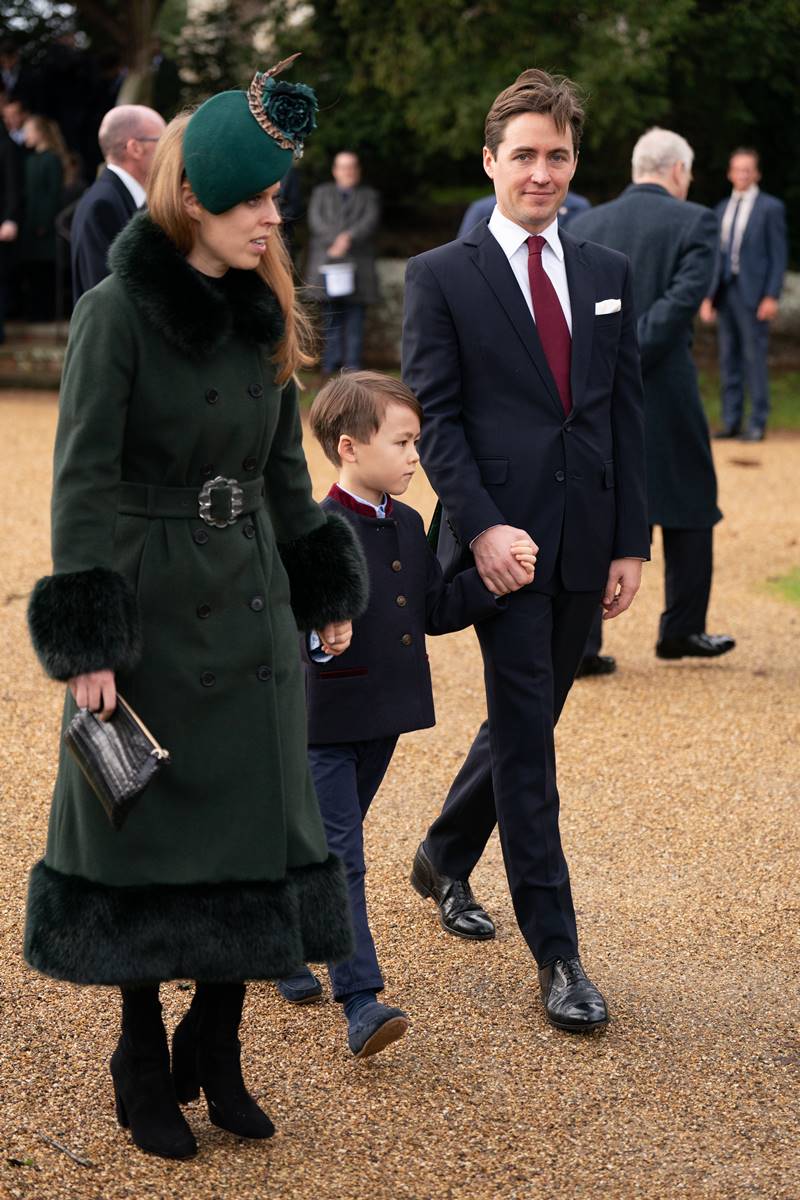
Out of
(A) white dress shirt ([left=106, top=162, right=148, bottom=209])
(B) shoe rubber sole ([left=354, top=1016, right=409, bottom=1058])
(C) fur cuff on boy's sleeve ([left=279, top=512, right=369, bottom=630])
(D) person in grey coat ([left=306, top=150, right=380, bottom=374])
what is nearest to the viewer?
(C) fur cuff on boy's sleeve ([left=279, top=512, right=369, bottom=630])

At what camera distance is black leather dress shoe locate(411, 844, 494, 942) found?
14.3ft

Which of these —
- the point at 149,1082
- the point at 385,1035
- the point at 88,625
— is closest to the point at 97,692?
the point at 88,625

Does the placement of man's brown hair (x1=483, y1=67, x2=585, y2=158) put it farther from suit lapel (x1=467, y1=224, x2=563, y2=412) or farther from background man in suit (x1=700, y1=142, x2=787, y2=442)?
background man in suit (x1=700, y1=142, x2=787, y2=442)

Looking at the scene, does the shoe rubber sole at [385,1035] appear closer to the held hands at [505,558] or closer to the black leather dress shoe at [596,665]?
the held hands at [505,558]

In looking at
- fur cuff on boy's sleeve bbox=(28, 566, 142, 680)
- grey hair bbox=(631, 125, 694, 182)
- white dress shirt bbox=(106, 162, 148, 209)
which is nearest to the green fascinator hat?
fur cuff on boy's sleeve bbox=(28, 566, 142, 680)

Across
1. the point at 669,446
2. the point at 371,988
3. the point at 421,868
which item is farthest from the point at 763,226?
the point at 371,988

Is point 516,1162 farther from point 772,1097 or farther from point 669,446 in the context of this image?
point 669,446

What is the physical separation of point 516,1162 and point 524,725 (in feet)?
3.33

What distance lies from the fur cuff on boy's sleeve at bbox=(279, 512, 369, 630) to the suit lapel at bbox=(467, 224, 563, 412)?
751 mm

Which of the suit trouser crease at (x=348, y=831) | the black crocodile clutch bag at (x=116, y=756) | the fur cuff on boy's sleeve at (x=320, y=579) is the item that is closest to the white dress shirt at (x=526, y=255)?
the fur cuff on boy's sleeve at (x=320, y=579)

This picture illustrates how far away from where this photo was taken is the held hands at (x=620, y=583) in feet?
13.2

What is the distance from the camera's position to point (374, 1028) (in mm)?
3518

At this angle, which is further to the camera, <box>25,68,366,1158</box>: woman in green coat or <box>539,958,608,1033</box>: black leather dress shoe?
<box>539,958,608,1033</box>: black leather dress shoe

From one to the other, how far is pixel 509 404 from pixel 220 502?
3.42 feet
